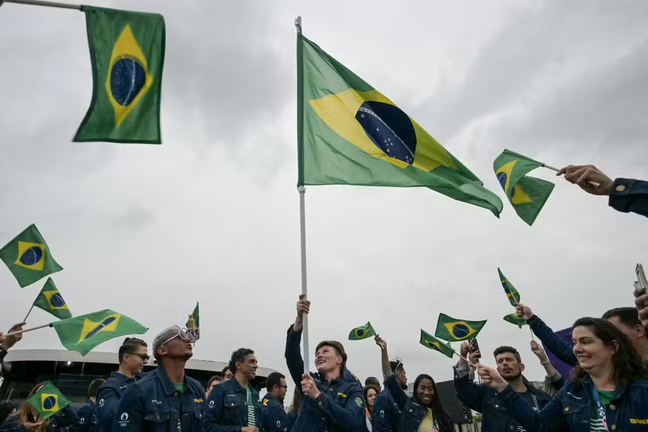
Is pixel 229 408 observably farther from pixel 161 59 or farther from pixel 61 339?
pixel 161 59

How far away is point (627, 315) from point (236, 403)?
4980mm

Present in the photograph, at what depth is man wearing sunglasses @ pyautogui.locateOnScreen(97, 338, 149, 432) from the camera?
5918 millimetres

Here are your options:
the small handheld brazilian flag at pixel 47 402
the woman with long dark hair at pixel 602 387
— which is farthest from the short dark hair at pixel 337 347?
the small handheld brazilian flag at pixel 47 402

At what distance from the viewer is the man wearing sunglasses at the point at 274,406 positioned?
8.59 metres

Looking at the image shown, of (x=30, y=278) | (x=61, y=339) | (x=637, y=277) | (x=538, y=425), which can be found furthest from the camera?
(x=30, y=278)

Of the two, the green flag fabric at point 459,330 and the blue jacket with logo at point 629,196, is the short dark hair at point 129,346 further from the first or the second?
the blue jacket with logo at point 629,196

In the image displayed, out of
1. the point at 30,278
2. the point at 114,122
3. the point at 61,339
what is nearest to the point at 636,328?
the point at 114,122

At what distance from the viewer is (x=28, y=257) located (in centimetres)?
838

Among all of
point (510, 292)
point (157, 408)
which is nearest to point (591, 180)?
point (157, 408)

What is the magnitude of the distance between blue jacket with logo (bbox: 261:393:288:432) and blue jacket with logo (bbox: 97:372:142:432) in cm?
266

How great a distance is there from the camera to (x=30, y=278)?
8.26 m

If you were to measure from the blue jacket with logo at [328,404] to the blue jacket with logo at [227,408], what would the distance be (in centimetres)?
169

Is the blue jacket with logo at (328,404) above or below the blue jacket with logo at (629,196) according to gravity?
below

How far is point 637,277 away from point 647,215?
0.50 m
